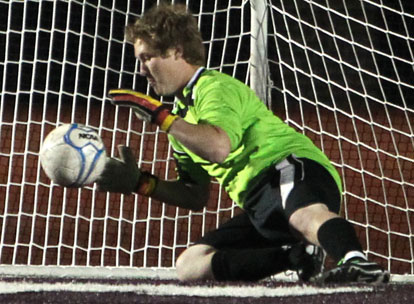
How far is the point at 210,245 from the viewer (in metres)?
3.05

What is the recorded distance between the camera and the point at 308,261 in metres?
2.60

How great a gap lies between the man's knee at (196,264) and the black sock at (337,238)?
0.49 metres

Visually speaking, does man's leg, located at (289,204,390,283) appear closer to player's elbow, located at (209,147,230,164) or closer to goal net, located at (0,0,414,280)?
player's elbow, located at (209,147,230,164)

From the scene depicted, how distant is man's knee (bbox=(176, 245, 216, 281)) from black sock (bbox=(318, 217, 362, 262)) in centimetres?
49

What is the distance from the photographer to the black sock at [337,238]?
2.50m

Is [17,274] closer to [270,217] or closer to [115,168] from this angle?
[115,168]

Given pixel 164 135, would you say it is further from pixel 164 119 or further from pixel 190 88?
pixel 164 119

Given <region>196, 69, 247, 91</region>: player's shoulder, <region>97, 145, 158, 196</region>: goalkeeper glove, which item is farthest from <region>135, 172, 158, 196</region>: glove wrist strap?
<region>196, 69, 247, 91</region>: player's shoulder

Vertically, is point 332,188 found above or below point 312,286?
above

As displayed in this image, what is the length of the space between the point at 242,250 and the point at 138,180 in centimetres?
44

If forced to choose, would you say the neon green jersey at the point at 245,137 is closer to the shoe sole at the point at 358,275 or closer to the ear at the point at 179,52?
the ear at the point at 179,52

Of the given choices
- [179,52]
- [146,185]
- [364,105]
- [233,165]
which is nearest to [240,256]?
[233,165]

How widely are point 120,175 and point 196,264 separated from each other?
389mm

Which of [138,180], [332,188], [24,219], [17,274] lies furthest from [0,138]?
[332,188]
